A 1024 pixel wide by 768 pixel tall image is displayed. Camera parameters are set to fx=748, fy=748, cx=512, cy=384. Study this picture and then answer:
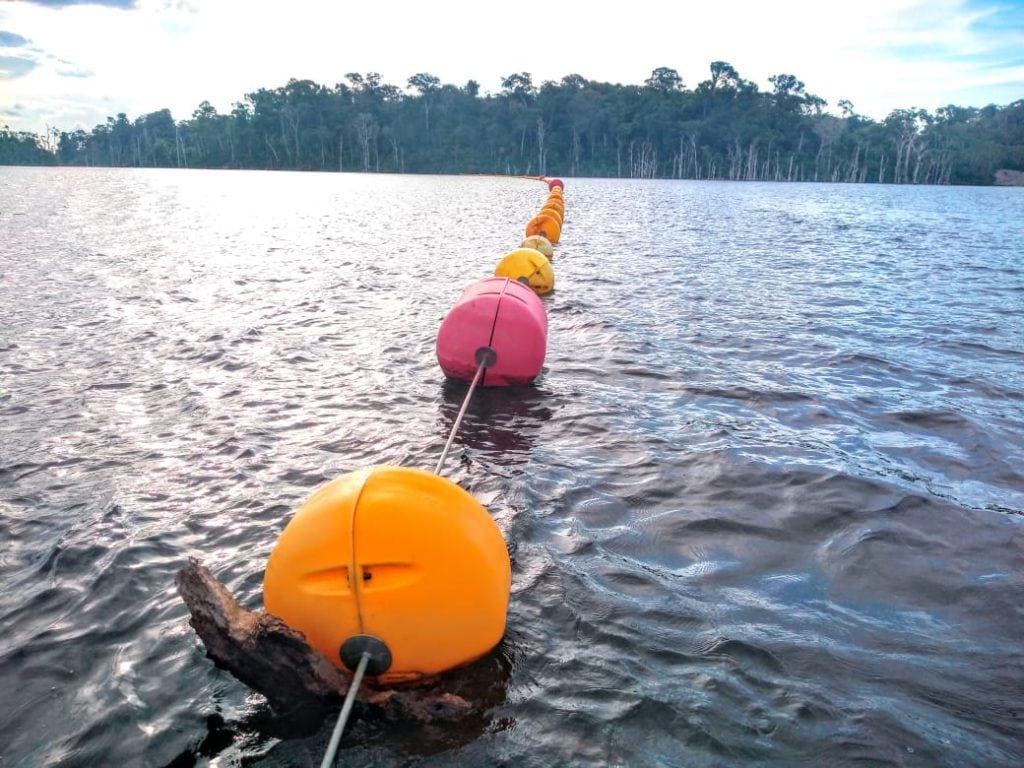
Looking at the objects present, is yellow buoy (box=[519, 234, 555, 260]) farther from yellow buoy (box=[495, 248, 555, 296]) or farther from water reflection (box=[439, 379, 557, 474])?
water reflection (box=[439, 379, 557, 474])

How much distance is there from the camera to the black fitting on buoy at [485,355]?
846 cm

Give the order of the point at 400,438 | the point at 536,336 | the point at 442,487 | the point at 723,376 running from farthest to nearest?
1. the point at 723,376
2. the point at 536,336
3. the point at 400,438
4. the point at 442,487

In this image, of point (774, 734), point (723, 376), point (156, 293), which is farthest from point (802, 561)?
point (156, 293)

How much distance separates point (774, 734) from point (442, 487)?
1947 millimetres

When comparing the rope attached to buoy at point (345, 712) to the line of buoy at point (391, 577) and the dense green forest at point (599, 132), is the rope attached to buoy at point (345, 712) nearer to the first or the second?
the line of buoy at point (391, 577)

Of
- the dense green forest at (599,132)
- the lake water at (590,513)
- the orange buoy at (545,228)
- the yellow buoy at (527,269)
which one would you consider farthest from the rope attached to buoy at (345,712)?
the dense green forest at (599,132)

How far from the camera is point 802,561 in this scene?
507 centimetres

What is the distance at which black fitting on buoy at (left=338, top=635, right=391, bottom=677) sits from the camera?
3488mm

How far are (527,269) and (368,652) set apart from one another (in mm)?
11101

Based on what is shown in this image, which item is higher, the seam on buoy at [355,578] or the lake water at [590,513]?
the seam on buoy at [355,578]

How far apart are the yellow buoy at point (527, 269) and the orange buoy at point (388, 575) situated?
10.2 m

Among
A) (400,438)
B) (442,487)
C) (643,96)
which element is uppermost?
(643,96)

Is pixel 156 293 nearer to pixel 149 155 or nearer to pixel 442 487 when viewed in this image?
pixel 442 487

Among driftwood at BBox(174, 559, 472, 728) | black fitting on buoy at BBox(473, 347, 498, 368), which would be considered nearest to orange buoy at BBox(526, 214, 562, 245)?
black fitting on buoy at BBox(473, 347, 498, 368)
